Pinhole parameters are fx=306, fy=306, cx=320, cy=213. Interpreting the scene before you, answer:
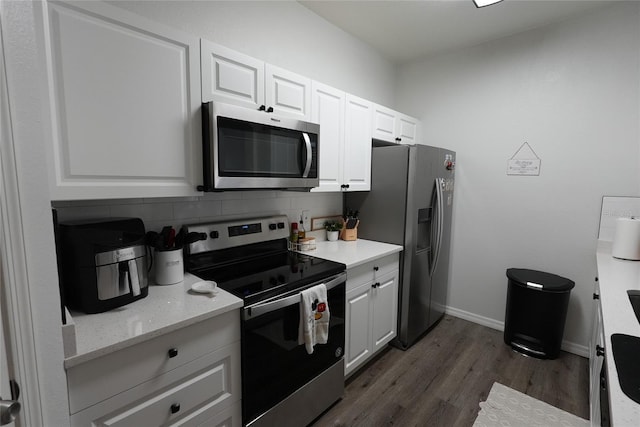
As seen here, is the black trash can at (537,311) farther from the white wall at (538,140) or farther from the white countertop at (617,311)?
the white countertop at (617,311)

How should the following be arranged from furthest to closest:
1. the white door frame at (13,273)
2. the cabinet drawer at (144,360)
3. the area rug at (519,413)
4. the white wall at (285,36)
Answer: the area rug at (519,413)
the white wall at (285,36)
the cabinet drawer at (144,360)
the white door frame at (13,273)

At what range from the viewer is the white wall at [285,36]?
1.69 metres

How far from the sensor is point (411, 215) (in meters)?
2.42

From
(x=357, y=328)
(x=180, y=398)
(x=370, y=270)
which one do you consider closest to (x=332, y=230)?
(x=370, y=270)

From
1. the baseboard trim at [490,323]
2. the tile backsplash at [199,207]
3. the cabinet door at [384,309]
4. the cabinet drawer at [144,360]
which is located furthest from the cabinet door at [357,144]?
the baseboard trim at [490,323]

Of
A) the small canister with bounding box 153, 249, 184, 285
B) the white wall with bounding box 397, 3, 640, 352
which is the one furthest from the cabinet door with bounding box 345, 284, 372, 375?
the white wall with bounding box 397, 3, 640, 352

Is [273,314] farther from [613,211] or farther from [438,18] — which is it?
[613,211]

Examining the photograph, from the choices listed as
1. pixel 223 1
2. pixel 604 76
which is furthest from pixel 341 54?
pixel 604 76

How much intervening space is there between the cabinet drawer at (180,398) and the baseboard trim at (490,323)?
8.30ft

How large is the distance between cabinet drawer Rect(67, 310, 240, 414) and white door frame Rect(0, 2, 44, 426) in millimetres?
234

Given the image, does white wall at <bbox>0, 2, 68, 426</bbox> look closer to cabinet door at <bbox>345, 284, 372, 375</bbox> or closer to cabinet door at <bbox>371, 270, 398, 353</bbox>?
cabinet door at <bbox>345, 284, 372, 375</bbox>

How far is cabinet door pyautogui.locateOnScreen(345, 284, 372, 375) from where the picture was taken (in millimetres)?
2016

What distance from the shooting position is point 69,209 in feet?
4.49

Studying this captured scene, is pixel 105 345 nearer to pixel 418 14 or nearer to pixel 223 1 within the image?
pixel 223 1
